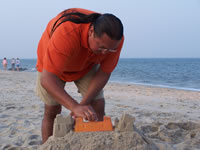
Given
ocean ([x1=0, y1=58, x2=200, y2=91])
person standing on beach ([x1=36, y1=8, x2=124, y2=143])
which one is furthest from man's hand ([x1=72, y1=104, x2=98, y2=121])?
ocean ([x1=0, y1=58, x2=200, y2=91])

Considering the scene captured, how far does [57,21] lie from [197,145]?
2176mm

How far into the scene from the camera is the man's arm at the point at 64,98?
1.90 meters

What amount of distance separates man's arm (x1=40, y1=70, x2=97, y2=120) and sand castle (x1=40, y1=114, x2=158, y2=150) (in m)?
0.10

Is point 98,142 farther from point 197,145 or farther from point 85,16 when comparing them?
point 197,145

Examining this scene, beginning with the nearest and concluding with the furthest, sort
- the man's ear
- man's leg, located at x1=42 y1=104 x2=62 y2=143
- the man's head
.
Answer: the man's head, the man's ear, man's leg, located at x1=42 y1=104 x2=62 y2=143

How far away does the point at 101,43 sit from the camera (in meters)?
1.84

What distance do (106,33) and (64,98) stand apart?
2.18ft

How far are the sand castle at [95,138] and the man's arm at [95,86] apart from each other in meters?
0.49

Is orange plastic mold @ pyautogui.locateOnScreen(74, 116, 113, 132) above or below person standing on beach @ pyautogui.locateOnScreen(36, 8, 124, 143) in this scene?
below

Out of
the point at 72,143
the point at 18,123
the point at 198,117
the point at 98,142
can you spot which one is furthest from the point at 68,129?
the point at 198,117

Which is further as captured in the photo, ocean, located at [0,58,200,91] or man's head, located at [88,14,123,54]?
ocean, located at [0,58,200,91]

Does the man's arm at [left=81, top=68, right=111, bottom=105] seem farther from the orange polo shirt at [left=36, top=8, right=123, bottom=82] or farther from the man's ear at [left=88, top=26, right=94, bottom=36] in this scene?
the man's ear at [left=88, top=26, right=94, bottom=36]

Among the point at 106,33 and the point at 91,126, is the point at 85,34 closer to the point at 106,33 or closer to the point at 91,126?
the point at 106,33

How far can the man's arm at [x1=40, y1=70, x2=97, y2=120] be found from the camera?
1.90m
